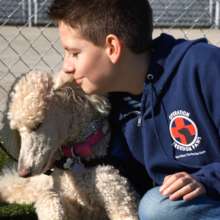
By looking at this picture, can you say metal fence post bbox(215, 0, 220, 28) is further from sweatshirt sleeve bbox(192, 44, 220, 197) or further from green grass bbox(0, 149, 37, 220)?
sweatshirt sleeve bbox(192, 44, 220, 197)

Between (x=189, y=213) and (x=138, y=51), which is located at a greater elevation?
(x=138, y=51)

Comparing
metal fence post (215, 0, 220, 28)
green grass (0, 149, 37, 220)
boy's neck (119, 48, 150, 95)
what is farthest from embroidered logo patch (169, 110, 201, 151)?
metal fence post (215, 0, 220, 28)

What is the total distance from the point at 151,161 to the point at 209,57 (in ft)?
1.57

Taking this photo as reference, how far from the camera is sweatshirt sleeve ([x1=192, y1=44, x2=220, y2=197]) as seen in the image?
2510mm

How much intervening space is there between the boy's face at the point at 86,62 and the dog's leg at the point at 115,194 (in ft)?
1.26

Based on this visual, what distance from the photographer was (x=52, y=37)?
8.97 meters

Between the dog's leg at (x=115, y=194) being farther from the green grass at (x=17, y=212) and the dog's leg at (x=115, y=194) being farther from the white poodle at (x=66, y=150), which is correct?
the green grass at (x=17, y=212)

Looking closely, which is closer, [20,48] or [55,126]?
[55,126]

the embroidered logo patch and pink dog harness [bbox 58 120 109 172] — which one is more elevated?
the embroidered logo patch

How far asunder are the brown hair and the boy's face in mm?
28

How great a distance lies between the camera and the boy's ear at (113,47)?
8.16 ft

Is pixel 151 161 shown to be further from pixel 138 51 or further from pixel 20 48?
pixel 20 48

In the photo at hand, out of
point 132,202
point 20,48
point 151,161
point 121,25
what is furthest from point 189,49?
point 20,48

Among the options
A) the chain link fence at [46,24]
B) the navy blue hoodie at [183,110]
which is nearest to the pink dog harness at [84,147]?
the navy blue hoodie at [183,110]
